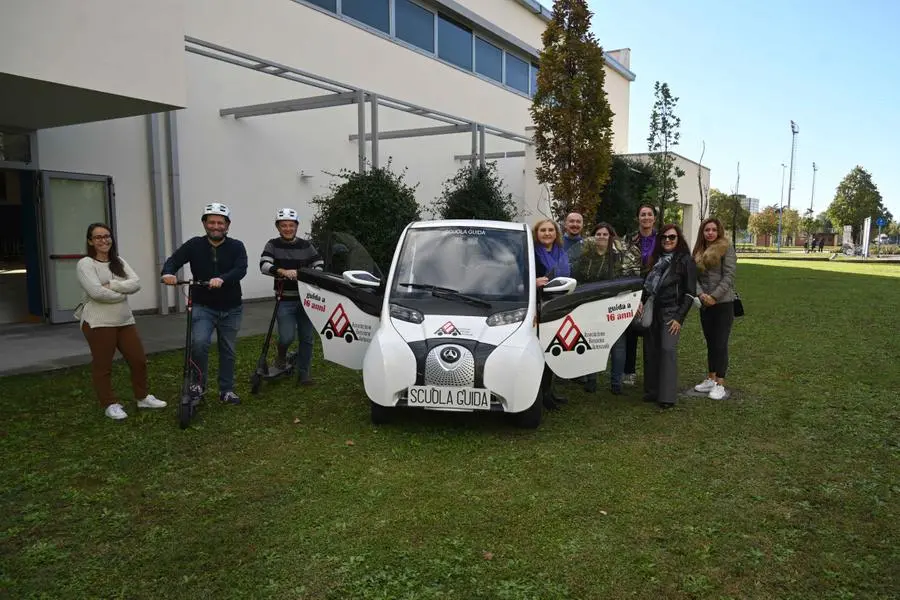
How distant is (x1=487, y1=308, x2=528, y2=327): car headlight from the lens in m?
5.22

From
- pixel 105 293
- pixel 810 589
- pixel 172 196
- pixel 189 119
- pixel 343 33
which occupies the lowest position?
pixel 810 589

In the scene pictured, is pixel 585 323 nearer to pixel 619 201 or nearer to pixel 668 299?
pixel 668 299

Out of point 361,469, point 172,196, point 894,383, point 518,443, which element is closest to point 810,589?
point 518,443

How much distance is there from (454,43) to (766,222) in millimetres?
69503

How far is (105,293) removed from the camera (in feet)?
17.4

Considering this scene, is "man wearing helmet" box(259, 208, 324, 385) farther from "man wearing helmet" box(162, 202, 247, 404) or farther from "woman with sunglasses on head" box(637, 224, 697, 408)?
"woman with sunglasses on head" box(637, 224, 697, 408)

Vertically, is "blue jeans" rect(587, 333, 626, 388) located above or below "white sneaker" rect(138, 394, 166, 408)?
above

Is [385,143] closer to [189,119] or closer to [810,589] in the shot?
[189,119]

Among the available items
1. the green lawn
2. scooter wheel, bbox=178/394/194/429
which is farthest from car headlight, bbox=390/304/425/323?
scooter wheel, bbox=178/394/194/429

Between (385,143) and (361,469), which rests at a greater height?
(385,143)

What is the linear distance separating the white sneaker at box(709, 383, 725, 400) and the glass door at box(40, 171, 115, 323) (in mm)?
9831

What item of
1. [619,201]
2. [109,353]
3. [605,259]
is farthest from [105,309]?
[619,201]

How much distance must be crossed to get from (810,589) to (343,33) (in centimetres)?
1540

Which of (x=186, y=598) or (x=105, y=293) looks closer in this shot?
(x=186, y=598)
